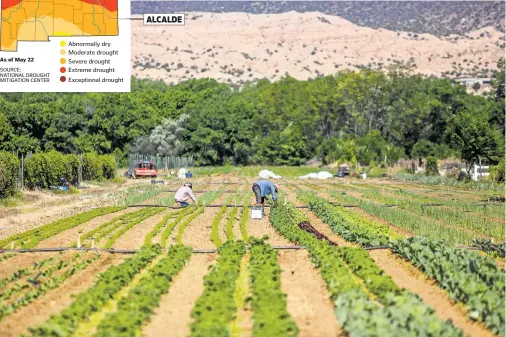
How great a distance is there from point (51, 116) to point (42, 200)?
35268 mm

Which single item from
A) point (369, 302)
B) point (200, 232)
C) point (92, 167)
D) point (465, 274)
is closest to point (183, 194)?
point (200, 232)

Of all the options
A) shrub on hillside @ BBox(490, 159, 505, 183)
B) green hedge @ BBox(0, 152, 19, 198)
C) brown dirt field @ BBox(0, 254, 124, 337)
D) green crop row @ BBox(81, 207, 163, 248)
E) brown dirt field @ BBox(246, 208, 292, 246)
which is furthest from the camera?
shrub on hillside @ BBox(490, 159, 505, 183)

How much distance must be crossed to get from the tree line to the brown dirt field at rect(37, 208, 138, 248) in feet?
121

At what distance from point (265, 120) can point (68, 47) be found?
71819 mm

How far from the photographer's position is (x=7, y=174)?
27812 millimetres

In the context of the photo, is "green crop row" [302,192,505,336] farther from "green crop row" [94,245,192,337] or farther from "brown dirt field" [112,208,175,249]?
"brown dirt field" [112,208,175,249]

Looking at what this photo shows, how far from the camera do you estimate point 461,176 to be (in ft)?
155

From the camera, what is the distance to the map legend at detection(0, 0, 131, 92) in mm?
12094

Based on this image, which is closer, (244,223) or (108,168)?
(244,223)

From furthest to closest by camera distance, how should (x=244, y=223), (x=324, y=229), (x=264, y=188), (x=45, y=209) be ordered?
(x=45, y=209) < (x=264, y=188) < (x=244, y=223) < (x=324, y=229)

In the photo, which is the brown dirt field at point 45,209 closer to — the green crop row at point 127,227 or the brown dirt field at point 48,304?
the green crop row at point 127,227

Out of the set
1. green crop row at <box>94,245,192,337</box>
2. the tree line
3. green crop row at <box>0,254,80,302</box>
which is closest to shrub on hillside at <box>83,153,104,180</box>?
the tree line

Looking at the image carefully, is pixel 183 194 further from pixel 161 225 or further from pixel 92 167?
pixel 92 167

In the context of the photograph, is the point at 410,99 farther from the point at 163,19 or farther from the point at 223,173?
the point at 163,19
